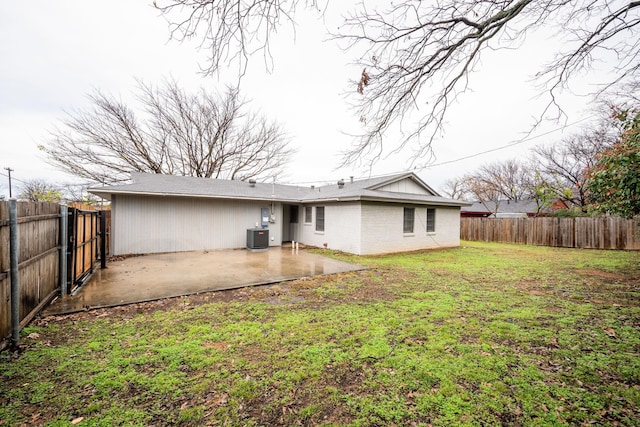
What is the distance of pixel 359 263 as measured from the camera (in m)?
8.92

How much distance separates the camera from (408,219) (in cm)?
1242

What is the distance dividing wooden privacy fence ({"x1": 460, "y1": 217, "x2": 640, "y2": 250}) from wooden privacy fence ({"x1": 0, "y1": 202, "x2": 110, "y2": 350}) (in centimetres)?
1894

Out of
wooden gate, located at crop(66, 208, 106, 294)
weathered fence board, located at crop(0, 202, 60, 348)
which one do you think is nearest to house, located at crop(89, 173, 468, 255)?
wooden gate, located at crop(66, 208, 106, 294)

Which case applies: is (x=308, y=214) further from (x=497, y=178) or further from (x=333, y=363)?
(x=497, y=178)

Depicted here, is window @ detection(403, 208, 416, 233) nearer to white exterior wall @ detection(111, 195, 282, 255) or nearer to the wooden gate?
white exterior wall @ detection(111, 195, 282, 255)

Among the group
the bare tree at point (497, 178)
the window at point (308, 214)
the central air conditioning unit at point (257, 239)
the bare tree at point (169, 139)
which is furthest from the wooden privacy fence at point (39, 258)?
the bare tree at point (497, 178)

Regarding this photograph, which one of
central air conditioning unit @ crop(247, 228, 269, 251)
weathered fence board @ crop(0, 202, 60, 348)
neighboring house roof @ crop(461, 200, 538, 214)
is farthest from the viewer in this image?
neighboring house roof @ crop(461, 200, 538, 214)

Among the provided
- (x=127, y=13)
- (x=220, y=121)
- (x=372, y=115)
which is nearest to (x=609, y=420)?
(x=372, y=115)

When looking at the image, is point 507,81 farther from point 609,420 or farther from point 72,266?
point 72,266

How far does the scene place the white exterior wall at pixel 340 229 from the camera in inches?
426

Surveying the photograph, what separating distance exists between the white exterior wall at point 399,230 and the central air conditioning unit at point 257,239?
14.6ft

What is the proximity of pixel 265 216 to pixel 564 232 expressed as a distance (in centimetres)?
1616

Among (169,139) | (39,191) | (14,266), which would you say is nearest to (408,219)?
(14,266)

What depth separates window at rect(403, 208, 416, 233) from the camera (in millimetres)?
12297
